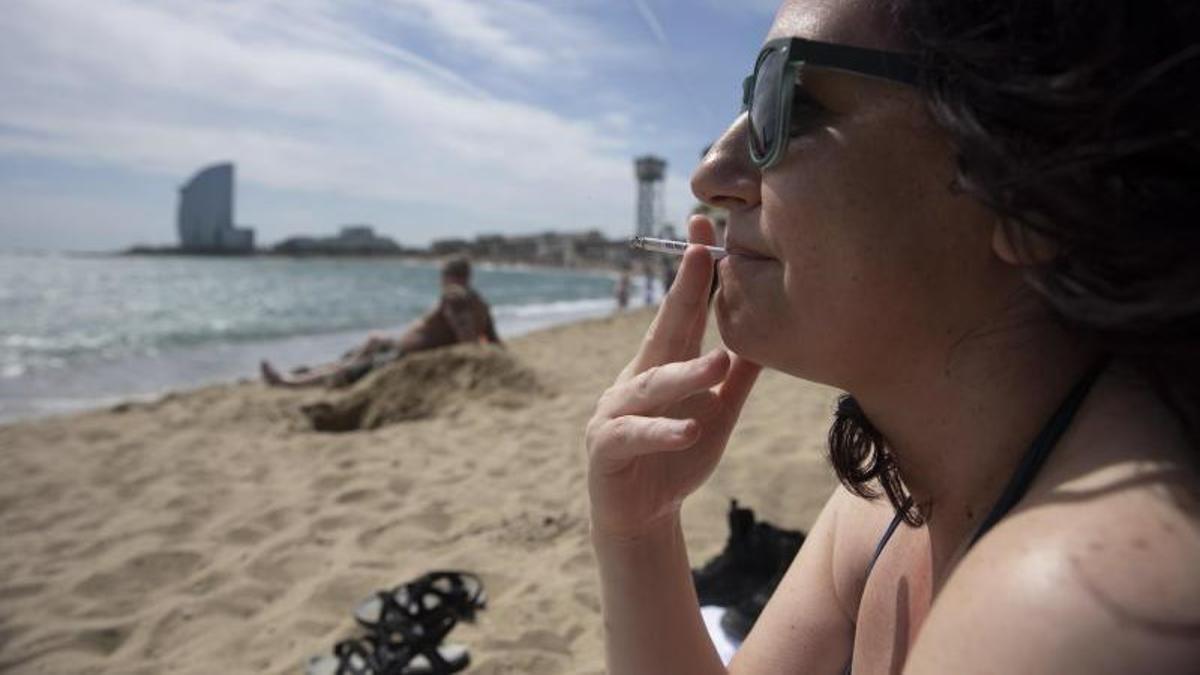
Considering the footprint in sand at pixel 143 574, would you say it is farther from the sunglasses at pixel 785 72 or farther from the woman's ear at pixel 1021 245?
the woman's ear at pixel 1021 245

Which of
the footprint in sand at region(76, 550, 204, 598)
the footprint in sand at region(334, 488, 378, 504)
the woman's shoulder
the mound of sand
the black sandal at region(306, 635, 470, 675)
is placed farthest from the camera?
the mound of sand

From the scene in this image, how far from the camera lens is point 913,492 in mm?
1080

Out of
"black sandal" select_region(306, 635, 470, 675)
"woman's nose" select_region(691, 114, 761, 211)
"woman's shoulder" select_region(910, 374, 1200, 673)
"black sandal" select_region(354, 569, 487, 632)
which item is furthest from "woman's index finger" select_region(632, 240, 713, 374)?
"black sandal" select_region(354, 569, 487, 632)

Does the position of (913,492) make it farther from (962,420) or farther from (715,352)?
(715,352)

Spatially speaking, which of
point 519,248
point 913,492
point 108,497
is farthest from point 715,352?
point 519,248

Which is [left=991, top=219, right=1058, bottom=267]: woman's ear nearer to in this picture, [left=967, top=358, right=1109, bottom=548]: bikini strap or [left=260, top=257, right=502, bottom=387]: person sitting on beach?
[left=967, top=358, right=1109, bottom=548]: bikini strap

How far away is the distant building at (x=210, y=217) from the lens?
97312 mm

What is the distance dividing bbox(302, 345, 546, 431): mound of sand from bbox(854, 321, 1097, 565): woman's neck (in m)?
5.43

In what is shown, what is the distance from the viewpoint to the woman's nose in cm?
108

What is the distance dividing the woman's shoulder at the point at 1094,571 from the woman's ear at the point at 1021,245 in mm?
157

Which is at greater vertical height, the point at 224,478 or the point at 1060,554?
the point at 1060,554

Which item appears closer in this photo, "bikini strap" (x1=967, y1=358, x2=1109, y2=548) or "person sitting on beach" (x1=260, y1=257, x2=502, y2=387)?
"bikini strap" (x1=967, y1=358, x2=1109, y2=548)

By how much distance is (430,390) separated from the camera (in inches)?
263

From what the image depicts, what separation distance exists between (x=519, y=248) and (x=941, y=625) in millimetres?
93968
